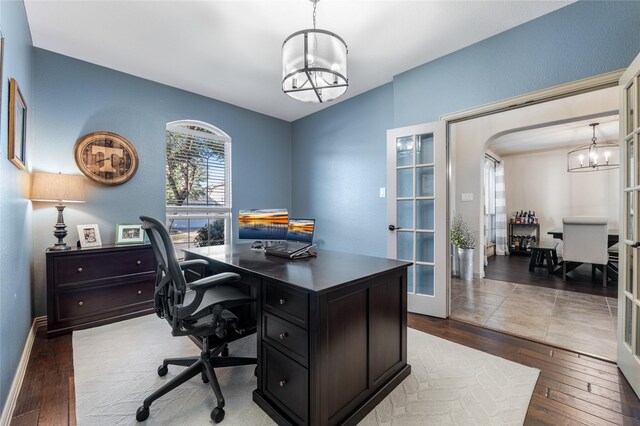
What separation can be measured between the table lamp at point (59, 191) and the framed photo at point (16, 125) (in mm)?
384

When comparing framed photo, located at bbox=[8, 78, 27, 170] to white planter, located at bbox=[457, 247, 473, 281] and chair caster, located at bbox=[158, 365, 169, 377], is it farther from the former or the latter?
white planter, located at bbox=[457, 247, 473, 281]

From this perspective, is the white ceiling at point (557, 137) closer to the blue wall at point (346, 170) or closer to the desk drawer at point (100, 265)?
the blue wall at point (346, 170)

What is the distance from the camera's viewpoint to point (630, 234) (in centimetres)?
181

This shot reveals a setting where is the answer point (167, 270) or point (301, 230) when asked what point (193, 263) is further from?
point (301, 230)

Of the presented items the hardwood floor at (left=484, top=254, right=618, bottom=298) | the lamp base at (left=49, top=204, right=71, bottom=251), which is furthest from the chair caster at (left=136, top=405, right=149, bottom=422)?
the hardwood floor at (left=484, top=254, right=618, bottom=298)

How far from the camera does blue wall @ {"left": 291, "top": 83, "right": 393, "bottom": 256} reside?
3668 mm

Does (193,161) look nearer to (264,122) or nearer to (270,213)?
(264,122)

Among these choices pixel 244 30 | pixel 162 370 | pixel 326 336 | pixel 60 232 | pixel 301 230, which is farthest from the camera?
pixel 60 232

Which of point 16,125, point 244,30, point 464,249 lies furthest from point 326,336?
point 464,249

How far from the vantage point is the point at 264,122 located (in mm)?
4547

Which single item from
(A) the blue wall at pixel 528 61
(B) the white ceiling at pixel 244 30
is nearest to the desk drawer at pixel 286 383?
(B) the white ceiling at pixel 244 30

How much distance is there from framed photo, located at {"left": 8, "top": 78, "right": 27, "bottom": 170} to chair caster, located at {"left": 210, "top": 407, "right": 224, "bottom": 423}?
194cm

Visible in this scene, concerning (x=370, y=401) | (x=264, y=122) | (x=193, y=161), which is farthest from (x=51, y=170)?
A: (x=370, y=401)

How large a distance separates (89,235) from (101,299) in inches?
26.4
